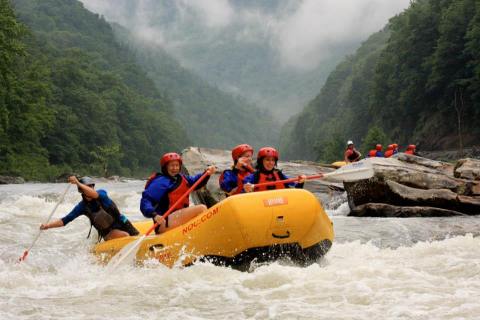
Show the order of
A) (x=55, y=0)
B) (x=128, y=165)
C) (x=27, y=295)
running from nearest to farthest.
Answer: (x=27, y=295) → (x=128, y=165) → (x=55, y=0)

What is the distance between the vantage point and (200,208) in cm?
738

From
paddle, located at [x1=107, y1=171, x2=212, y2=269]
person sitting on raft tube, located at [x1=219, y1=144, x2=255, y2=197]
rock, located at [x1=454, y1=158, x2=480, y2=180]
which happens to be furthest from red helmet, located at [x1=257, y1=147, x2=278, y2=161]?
rock, located at [x1=454, y1=158, x2=480, y2=180]

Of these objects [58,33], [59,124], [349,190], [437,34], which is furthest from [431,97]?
[58,33]

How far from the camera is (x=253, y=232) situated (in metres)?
6.38

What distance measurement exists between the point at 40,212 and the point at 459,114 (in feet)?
120

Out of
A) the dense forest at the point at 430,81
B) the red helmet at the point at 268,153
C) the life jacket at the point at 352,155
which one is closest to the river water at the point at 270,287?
the red helmet at the point at 268,153

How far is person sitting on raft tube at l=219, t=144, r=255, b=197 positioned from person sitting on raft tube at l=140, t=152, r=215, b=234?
23 centimetres

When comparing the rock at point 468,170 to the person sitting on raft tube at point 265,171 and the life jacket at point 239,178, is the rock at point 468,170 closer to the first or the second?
the person sitting on raft tube at point 265,171

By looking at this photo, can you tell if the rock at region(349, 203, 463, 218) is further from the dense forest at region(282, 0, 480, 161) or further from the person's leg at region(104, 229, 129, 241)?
the dense forest at region(282, 0, 480, 161)

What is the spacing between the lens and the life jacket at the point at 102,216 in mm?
8037

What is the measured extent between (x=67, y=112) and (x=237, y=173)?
49154 mm

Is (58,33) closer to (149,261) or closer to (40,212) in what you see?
(40,212)

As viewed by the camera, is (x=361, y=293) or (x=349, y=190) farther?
(x=349, y=190)

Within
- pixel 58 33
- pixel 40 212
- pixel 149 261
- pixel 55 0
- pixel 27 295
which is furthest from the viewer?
pixel 55 0
